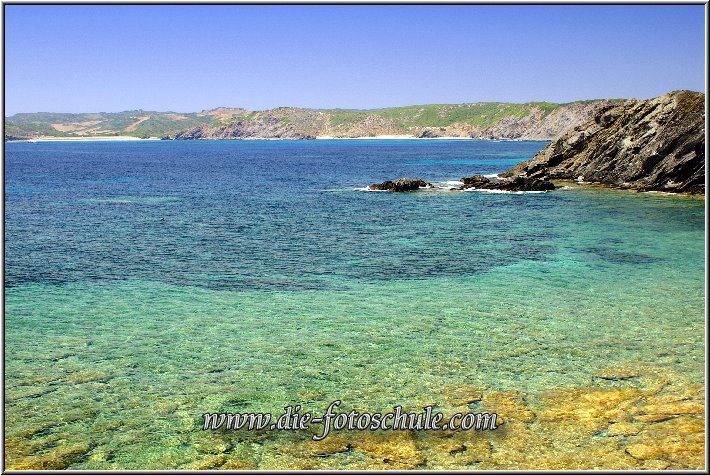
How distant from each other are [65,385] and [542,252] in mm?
30802

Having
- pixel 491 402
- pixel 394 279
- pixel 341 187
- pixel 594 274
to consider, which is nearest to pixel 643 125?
pixel 341 187

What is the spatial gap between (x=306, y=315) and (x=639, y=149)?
69049mm

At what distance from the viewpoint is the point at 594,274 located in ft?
112

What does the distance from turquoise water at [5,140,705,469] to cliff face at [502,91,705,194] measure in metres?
17.6

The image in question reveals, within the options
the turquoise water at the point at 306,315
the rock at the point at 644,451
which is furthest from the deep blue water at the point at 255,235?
the rock at the point at 644,451

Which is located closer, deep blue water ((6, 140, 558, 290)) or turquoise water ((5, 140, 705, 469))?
turquoise water ((5, 140, 705, 469))

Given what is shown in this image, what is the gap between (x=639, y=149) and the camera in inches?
3223

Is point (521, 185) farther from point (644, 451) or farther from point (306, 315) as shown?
point (644, 451)

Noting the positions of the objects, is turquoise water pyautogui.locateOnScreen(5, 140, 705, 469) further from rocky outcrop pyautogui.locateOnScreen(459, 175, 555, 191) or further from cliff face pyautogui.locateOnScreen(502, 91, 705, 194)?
rocky outcrop pyautogui.locateOnScreen(459, 175, 555, 191)

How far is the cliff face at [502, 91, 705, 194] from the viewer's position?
2864 inches

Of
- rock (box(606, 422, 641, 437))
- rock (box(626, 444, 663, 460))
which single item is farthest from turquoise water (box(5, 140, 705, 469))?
rock (box(626, 444, 663, 460))

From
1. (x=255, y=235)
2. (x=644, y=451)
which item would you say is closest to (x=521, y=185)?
(x=255, y=235)

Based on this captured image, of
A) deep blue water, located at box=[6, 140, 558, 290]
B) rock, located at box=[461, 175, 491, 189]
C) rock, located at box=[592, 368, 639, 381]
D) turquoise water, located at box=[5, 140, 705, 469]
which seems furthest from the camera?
rock, located at box=[461, 175, 491, 189]

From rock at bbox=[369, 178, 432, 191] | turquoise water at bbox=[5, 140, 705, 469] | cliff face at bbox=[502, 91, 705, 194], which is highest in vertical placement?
cliff face at bbox=[502, 91, 705, 194]
